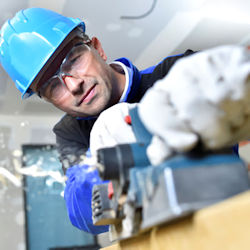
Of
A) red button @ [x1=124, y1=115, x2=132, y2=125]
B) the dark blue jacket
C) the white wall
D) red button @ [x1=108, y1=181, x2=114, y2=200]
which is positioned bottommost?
the white wall

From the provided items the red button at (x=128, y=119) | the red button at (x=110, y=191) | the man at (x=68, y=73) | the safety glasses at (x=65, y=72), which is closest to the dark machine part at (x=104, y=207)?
the red button at (x=110, y=191)

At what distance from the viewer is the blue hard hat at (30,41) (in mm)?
932

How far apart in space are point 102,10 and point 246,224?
148cm

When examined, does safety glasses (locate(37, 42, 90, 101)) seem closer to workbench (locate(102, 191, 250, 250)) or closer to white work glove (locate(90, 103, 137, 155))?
white work glove (locate(90, 103, 137, 155))

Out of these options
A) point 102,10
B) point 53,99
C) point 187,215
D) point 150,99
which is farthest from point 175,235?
point 102,10

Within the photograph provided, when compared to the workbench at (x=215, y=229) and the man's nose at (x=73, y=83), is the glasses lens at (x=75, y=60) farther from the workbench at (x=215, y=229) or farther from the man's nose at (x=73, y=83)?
the workbench at (x=215, y=229)

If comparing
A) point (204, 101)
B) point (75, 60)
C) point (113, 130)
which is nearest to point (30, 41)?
point (75, 60)

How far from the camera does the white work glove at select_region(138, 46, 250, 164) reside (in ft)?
0.97

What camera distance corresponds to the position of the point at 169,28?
1.70m

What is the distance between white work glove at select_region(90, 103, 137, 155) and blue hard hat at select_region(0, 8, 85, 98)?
1.69ft

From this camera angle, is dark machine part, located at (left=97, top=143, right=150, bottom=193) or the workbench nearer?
the workbench

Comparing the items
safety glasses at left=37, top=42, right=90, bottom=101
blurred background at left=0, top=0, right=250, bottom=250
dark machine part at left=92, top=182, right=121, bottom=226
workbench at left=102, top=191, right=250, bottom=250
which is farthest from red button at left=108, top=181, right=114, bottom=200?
blurred background at left=0, top=0, right=250, bottom=250

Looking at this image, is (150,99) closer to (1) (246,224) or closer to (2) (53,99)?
(1) (246,224)

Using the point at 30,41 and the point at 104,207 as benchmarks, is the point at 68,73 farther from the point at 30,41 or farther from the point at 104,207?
the point at 104,207
